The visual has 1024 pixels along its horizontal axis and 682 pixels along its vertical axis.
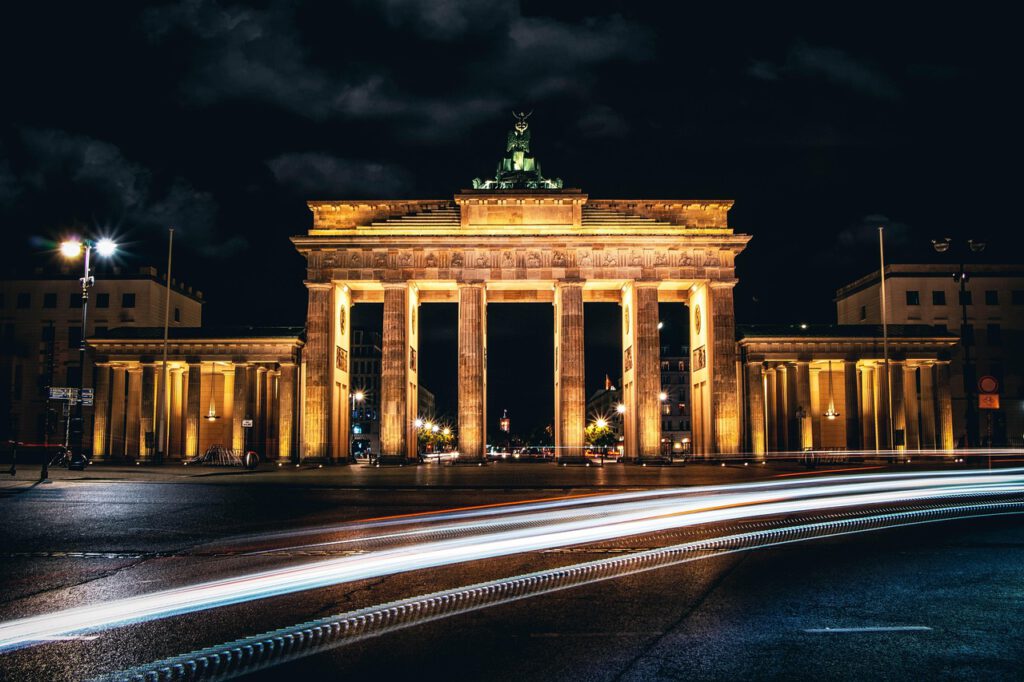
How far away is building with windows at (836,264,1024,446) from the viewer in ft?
262

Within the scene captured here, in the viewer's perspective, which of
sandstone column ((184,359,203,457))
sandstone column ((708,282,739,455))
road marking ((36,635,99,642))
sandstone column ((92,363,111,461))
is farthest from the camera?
sandstone column ((184,359,203,457))

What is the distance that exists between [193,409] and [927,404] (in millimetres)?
58144

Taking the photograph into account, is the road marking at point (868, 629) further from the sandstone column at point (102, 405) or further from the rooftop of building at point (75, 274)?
the rooftop of building at point (75, 274)

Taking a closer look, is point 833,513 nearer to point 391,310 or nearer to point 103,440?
point 391,310

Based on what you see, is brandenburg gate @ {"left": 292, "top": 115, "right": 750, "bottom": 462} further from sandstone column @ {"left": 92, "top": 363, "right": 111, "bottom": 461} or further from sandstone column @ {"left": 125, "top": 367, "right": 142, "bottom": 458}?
sandstone column @ {"left": 92, "top": 363, "right": 111, "bottom": 461}

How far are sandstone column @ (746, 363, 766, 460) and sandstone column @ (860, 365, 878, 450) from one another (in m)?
9.06

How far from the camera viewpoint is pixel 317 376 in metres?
58.6

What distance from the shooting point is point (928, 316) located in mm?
80688

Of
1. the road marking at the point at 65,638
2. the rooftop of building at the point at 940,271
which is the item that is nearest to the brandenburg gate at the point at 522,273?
the rooftop of building at the point at 940,271

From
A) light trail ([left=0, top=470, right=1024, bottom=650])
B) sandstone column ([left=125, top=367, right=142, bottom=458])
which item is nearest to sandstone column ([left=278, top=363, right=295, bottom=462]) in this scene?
sandstone column ([left=125, top=367, right=142, bottom=458])

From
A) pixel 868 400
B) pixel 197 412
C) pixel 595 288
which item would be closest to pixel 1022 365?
pixel 868 400

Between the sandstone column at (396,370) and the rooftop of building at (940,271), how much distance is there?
1966 inches

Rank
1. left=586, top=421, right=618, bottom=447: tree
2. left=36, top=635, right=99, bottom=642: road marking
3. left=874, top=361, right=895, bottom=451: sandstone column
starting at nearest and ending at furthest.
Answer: left=36, top=635, right=99, bottom=642: road marking < left=874, top=361, right=895, bottom=451: sandstone column < left=586, top=421, right=618, bottom=447: tree

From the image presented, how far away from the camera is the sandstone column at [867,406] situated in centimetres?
6569
